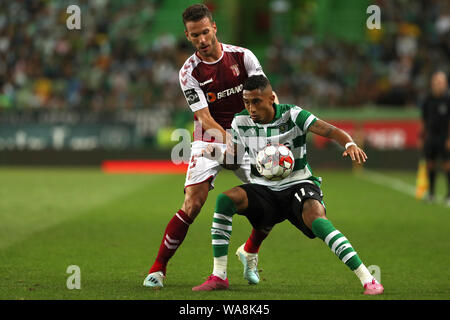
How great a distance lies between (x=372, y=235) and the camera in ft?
31.8

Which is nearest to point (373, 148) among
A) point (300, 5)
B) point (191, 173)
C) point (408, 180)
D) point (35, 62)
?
point (408, 180)

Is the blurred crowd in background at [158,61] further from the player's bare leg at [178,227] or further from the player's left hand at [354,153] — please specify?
the player's left hand at [354,153]

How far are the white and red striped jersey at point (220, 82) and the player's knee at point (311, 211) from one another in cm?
121

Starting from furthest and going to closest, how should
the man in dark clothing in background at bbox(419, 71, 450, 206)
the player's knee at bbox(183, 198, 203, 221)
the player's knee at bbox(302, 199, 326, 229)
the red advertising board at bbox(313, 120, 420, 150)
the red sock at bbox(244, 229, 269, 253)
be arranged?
the red advertising board at bbox(313, 120, 420, 150) → the man in dark clothing in background at bbox(419, 71, 450, 206) → the red sock at bbox(244, 229, 269, 253) → the player's knee at bbox(183, 198, 203, 221) → the player's knee at bbox(302, 199, 326, 229)

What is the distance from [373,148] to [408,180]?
11.6ft

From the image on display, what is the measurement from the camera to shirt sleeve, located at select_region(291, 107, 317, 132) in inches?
240

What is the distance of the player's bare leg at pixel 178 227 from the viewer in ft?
21.0

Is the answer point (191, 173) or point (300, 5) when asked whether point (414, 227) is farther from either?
point (300, 5)

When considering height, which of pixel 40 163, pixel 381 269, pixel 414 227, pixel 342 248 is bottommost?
pixel 40 163

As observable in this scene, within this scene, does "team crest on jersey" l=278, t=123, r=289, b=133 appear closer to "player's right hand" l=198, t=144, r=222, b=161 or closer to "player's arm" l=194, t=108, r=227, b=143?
"player's arm" l=194, t=108, r=227, b=143

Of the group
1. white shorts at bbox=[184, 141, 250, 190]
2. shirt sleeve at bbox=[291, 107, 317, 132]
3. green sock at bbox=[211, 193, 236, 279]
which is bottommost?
green sock at bbox=[211, 193, 236, 279]

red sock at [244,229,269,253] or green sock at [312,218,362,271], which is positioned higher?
green sock at [312,218,362,271]

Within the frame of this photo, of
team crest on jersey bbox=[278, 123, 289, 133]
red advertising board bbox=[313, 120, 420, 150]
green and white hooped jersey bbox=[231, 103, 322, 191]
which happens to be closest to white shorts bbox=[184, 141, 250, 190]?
green and white hooped jersey bbox=[231, 103, 322, 191]

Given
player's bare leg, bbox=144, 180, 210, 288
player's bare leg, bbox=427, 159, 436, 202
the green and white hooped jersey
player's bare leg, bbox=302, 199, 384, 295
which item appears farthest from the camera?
player's bare leg, bbox=427, 159, 436, 202
